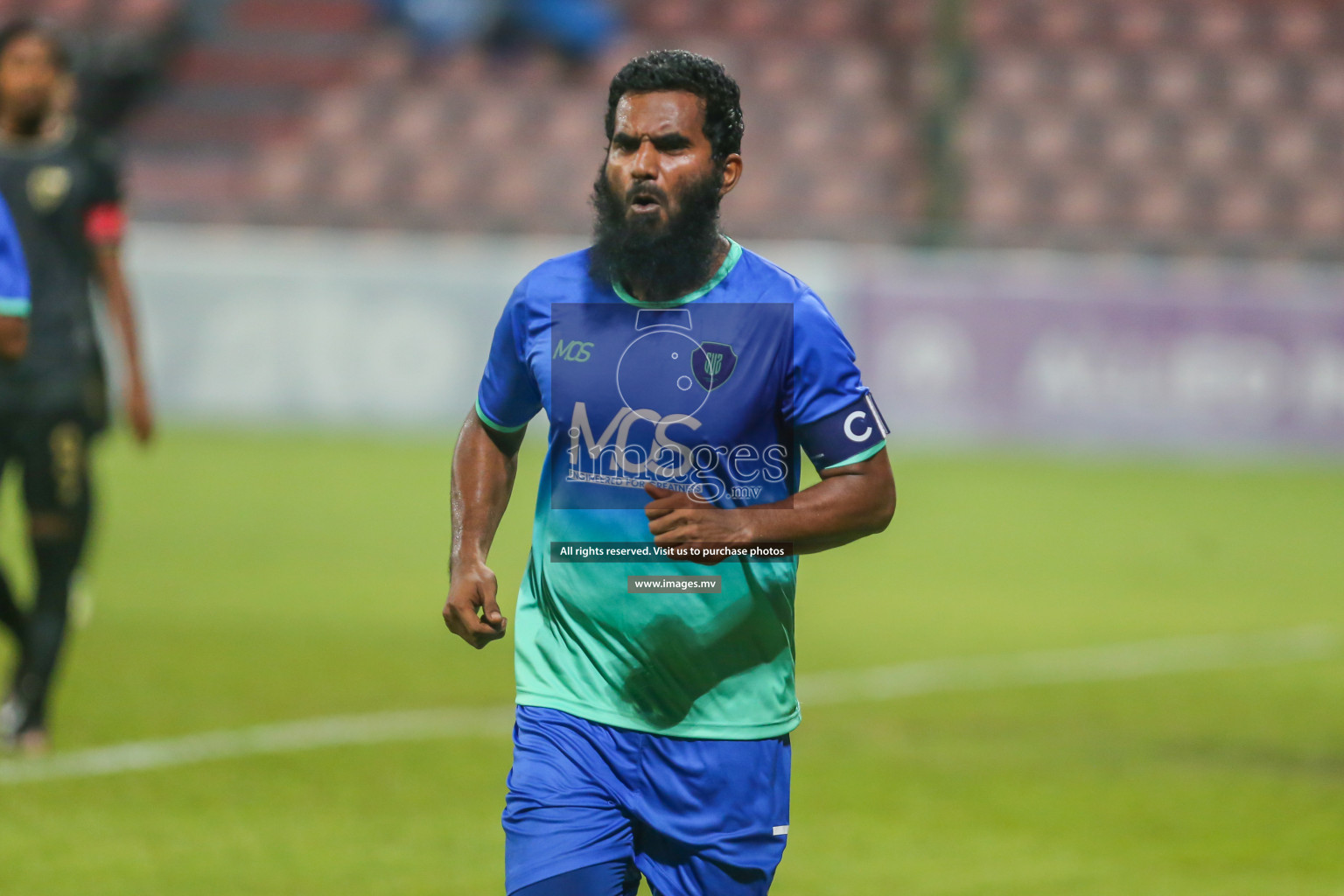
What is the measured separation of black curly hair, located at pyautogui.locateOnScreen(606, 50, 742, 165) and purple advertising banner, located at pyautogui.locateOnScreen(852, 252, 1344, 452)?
1341cm

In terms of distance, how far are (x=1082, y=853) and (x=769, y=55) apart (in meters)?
18.5

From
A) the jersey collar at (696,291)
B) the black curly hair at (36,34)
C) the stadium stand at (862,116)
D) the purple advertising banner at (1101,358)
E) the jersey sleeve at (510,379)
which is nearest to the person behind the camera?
the jersey collar at (696,291)

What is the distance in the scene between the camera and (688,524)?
10.1 feet

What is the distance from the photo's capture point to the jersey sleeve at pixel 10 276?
5.49 m

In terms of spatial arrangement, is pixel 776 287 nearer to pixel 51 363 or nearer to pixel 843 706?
pixel 51 363

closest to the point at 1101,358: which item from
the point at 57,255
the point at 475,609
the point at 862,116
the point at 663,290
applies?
the point at 862,116

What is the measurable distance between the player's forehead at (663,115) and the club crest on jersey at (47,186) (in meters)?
3.93

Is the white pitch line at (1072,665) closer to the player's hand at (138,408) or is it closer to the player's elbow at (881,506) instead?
the player's hand at (138,408)

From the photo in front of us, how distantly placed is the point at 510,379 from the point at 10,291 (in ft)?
8.67

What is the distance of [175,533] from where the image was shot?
40.7 ft

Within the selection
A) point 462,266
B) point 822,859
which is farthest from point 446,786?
point 462,266

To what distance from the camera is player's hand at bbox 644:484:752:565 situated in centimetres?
307

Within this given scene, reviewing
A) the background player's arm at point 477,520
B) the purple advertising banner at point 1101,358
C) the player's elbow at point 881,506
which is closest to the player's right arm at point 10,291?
the background player's arm at point 477,520

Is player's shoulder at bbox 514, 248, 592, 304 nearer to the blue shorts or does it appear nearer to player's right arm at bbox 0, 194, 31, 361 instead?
the blue shorts
